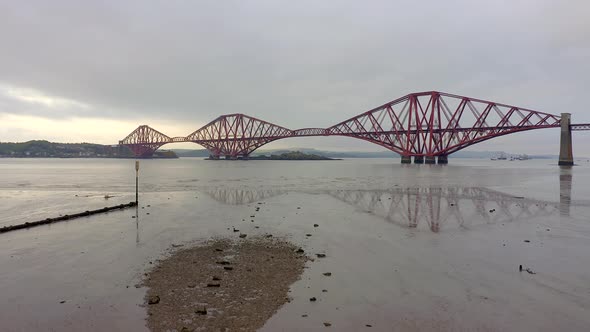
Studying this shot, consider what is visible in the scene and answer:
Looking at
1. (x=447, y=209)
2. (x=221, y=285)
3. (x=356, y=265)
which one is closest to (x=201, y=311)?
(x=221, y=285)

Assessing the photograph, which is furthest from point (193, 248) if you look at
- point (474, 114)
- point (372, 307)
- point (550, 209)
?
point (474, 114)

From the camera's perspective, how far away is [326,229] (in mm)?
13383

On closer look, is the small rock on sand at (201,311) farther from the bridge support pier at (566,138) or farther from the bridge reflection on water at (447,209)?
the bridge support pier at (566,138)

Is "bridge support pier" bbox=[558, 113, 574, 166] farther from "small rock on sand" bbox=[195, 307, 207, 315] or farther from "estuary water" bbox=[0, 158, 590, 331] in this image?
"small rock on sand" bbox=[195, 307, 207, 315]

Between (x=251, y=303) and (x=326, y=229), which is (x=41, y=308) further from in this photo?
(x=326, y=229)

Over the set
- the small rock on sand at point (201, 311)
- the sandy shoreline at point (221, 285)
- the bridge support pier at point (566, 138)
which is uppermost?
the bridge support pier at point (566, 138)

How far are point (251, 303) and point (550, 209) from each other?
61.8 ft

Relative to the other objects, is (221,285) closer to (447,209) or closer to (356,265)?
(356,265)

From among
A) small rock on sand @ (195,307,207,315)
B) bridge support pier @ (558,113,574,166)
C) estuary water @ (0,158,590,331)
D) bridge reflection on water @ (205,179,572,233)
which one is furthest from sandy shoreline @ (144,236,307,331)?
bridge support pier @ (558,113,574,166)

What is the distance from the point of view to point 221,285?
7.22m

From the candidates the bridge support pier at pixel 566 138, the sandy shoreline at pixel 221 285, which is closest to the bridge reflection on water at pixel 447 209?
the sandy shoreline at pixel 221 285

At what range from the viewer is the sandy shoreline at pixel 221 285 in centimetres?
562

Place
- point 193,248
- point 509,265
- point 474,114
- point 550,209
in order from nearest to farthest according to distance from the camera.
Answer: point 509,265, point 193,248, point 550,209, point 474,114

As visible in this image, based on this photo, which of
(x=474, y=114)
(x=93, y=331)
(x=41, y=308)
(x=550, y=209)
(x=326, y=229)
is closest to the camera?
(x=93, y=331)
